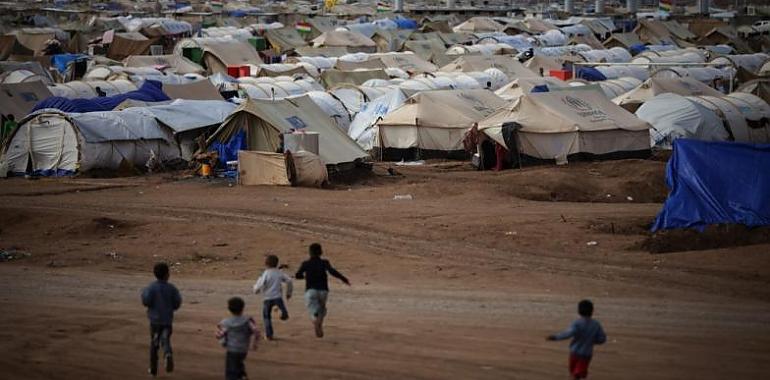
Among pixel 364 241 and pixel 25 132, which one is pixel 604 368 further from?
pixel 25 132

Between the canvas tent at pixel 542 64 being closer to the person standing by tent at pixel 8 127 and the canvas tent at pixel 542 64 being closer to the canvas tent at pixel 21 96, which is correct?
the canvas tent at pixel 21 96

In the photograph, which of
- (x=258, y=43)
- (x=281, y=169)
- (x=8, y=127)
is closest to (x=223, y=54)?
(x=258, y=43)

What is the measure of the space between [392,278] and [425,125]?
1591 centimetres

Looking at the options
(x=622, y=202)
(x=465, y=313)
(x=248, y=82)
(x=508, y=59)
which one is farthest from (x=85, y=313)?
(x=508, y=59)

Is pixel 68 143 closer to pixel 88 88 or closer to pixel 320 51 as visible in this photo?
pixel 88 88

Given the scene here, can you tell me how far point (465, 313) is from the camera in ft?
48.3

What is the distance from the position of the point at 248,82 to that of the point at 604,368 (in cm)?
3269

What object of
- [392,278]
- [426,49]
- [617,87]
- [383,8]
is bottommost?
[392,278]

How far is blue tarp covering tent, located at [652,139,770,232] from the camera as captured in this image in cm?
1973

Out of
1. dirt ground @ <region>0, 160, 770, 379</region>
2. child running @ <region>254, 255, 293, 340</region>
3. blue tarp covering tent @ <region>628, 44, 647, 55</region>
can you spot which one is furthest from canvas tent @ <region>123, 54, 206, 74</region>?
child running @ <region>254, 255, 293, 340</region>

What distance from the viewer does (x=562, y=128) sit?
31.0m

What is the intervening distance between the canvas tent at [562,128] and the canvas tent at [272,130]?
13.1 feet

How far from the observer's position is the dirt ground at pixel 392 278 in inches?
492

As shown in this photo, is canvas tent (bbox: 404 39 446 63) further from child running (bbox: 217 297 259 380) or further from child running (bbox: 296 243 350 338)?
child running (bbox: 217 297 259 380)
